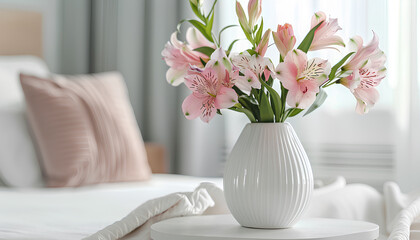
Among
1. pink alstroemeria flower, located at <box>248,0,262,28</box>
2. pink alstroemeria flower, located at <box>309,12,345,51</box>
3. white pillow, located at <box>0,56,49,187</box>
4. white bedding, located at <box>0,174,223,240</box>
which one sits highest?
pink alstroemeria flower, located at <box>248,0,262,28</box>

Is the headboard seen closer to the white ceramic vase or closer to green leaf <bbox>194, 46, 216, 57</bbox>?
green leaf <bbox>194, 46, 216, 57</bbox>

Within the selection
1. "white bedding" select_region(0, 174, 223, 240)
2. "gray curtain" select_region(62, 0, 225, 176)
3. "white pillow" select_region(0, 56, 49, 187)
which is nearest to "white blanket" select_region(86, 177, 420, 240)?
"white bedding" select_region(0, 174, 223, 240)

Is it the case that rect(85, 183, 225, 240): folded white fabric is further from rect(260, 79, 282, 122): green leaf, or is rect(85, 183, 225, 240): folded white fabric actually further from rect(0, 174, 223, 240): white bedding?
rect(260, 79, 282, 122): green leaf

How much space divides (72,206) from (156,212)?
0.62 meters

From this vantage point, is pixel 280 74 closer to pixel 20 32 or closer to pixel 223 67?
pixel 223 67

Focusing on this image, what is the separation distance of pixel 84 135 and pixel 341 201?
1.03 meters

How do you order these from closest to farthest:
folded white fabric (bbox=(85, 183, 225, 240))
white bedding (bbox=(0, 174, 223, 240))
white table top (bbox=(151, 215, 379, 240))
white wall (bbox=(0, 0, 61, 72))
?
1. white table top (bbox=(151, 215, 379, 240))
2. folded white fabric (bbox=(85, 183, 225, 240))
3. white bedding (bbox=(0, 174, 223, 240))
4. white wall (bbox=(0, 0, 61, 72))

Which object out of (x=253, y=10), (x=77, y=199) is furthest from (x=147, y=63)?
(x=253, y=10)

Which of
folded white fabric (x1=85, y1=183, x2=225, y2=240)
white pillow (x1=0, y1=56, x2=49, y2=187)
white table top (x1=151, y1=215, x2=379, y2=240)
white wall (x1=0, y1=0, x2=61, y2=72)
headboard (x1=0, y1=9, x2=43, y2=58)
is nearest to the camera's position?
white table top (x1=151, y1=215, x2=379, y2=240)

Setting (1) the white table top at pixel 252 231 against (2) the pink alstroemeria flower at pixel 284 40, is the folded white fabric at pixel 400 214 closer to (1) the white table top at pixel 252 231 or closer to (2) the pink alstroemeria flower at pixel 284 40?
(1) the white table top at pixel 252 231

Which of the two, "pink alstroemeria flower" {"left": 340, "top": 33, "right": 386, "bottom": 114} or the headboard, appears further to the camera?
the headboard

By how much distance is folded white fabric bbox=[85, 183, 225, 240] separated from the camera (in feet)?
3.80

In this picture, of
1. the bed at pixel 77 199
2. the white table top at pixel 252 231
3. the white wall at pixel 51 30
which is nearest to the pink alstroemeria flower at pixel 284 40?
the white table top at pixel 252 231

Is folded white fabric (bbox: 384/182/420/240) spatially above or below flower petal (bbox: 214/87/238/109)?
below
